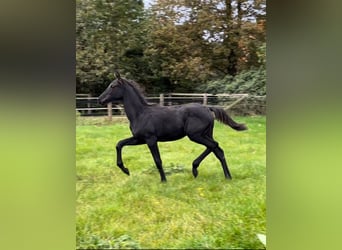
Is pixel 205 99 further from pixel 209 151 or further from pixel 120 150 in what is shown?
pixel 120 150

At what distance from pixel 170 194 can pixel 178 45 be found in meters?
0.78

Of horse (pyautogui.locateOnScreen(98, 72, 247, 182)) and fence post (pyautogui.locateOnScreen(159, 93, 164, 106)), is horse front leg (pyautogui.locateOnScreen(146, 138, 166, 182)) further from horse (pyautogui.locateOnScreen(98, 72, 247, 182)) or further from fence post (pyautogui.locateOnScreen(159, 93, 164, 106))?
fence post (pyautogui.locateOnScreen(159, 93, 164, 106))

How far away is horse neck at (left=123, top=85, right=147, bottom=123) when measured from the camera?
1.88 meters

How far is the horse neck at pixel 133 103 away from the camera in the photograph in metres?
1.88

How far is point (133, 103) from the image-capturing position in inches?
74.4

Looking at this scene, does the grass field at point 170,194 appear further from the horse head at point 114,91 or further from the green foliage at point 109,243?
the horse head at point 114,91

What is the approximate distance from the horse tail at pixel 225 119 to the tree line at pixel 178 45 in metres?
0.11

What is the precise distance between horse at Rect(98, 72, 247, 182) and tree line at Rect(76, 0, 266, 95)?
7 cm

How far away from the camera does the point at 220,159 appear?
190 centimetres

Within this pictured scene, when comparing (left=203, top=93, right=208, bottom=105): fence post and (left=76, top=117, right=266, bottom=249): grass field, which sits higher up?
(left=203, top=93, right=208, bottom=105): fence post

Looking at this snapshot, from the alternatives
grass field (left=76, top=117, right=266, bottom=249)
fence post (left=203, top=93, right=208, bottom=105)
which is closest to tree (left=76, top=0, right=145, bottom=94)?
grass field (left=76, top=117, right=266, bottom=249)

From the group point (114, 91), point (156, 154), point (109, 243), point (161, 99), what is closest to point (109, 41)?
point (114, 91)

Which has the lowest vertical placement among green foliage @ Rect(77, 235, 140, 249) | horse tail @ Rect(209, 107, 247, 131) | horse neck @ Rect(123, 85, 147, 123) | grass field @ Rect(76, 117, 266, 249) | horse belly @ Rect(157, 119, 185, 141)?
green foliage @ Rect(77, 235, 140, 249)

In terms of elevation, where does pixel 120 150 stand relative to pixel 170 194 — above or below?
above
